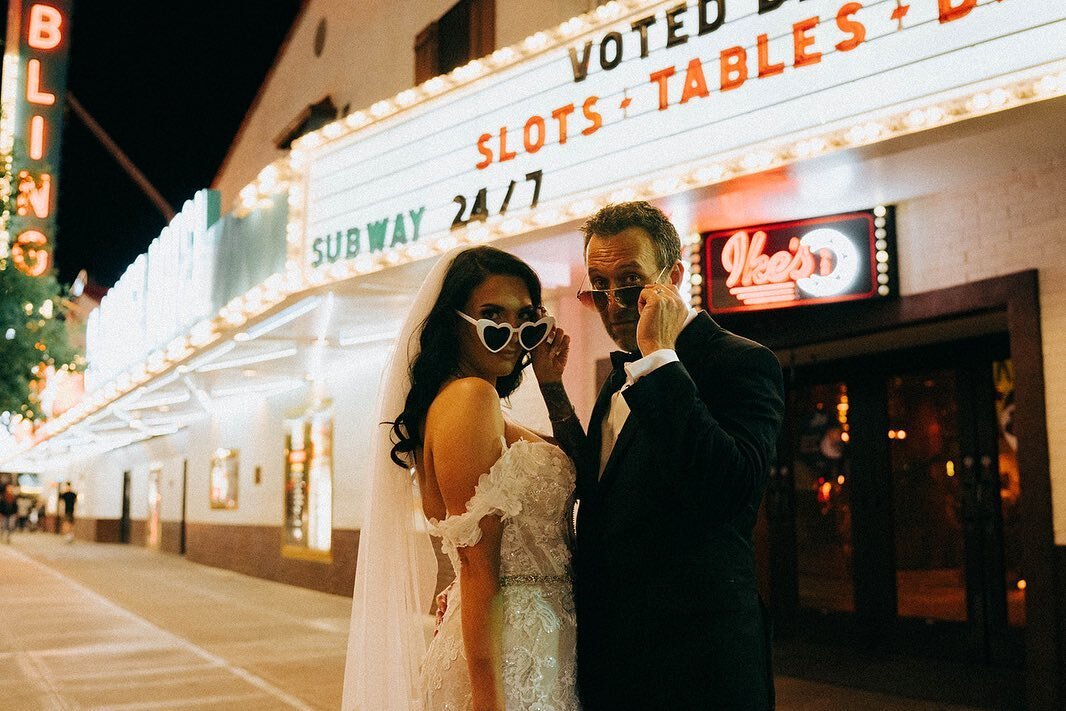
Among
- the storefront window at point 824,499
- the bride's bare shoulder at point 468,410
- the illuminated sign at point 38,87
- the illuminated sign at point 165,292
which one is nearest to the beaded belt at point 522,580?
the bride's bare shoulder at point 468,410

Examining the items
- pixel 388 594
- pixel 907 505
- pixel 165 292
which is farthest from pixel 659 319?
pixel 165 292

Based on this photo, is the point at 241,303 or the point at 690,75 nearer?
the point at 690,75

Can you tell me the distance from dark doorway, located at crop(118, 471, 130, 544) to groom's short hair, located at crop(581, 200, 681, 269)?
2988 centimetres

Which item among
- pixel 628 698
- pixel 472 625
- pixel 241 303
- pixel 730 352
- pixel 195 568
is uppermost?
pixel 241 303

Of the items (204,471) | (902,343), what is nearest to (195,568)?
(204,471)

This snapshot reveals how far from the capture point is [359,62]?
13.7 metres

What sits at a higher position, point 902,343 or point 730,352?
point 902,343

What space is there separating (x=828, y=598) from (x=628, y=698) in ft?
23.1

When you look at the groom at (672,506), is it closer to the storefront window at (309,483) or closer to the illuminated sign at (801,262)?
the illuminated sign at (801,262)

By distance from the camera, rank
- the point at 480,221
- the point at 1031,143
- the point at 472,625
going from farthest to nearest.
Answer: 1. the point at 480,221
2. the point at 1031,143
3. the point at 472,625

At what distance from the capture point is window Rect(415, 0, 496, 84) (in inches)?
408

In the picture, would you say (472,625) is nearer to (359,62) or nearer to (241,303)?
(241,303)

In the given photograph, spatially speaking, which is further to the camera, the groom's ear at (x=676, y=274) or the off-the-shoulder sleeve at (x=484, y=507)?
the groom's ear at (x=676, y=274)

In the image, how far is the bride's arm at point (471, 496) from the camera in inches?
91.2
